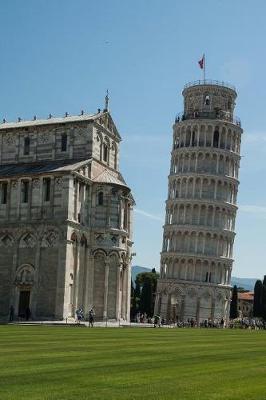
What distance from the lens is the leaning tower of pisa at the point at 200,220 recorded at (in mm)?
107188

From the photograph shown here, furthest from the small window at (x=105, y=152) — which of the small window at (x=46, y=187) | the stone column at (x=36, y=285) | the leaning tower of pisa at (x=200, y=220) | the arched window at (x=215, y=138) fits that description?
the arched window at (x=215, y=138)

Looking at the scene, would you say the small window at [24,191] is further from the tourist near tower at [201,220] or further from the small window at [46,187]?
the tourist near tower at [201,220]

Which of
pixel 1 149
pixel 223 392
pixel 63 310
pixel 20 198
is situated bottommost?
pixel 63 310

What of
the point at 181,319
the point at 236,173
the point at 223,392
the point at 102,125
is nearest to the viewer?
the point at 223,392

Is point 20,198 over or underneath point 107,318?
over

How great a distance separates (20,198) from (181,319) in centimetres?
4764

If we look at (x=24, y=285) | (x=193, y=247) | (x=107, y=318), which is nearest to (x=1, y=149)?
(x=24, y=285)

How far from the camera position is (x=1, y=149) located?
72875mm

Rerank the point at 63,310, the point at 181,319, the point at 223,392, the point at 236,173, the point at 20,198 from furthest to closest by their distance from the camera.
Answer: the point at 236,173 → the point at 181,319 → the point at 20,198 → the point at 63,310 → the point at 223,392

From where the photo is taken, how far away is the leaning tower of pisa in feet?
352

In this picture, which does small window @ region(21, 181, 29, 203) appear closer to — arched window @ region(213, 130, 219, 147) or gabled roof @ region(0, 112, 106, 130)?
gabled roof @ region(0, 112, 106, 130)

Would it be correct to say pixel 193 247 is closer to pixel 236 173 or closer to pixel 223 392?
pixel 236 173

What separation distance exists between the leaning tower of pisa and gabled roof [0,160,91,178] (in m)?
44.0

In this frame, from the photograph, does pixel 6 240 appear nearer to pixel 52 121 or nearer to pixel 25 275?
pixel 25 275
